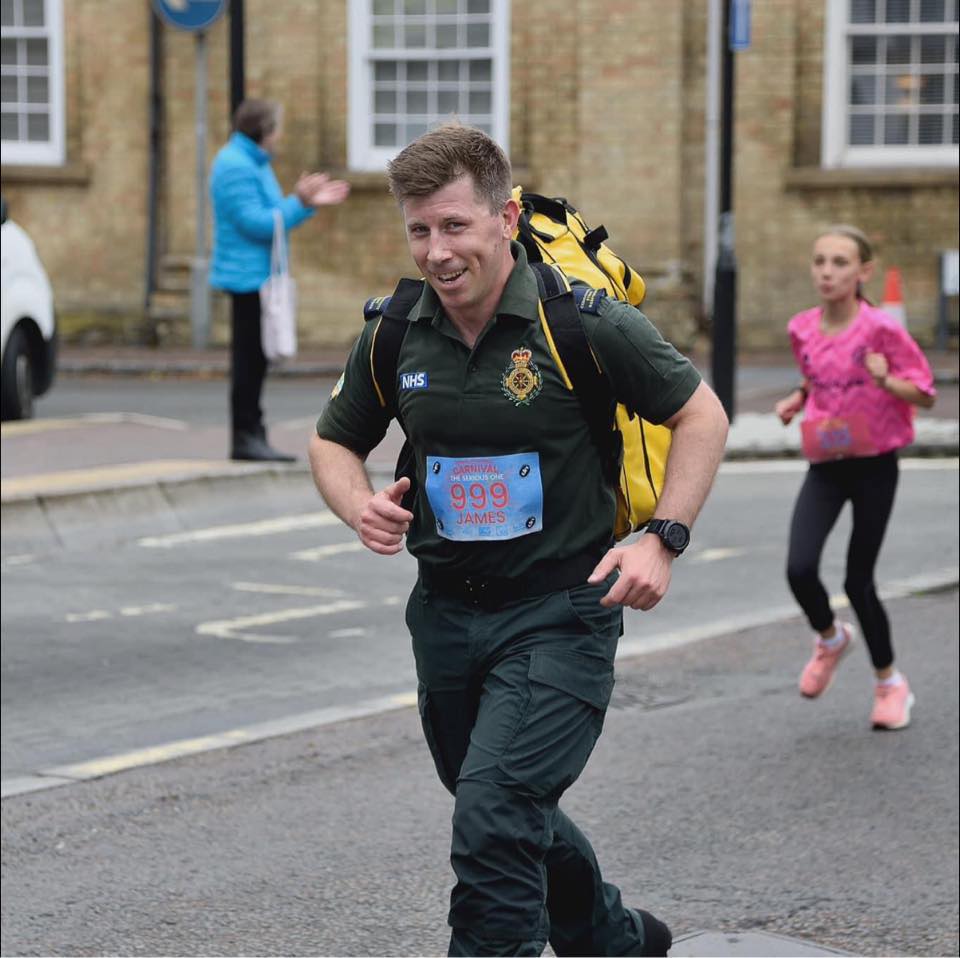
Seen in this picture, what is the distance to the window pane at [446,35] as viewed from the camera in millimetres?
23672

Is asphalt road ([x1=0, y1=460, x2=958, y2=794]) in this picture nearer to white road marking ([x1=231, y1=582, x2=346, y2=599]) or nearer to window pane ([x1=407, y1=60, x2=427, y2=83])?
white road marking ([x1=231, y1=582, x2=346, y2=599])

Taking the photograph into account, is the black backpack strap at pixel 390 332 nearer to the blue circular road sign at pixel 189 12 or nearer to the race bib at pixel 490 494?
the race bib at pixel 490 494

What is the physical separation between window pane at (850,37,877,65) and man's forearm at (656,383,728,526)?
19.8 meters

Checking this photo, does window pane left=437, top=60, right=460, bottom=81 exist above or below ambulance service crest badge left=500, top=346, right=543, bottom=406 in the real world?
above

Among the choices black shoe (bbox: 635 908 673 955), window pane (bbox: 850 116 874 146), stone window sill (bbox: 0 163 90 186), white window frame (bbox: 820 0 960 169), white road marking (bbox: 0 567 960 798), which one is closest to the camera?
black shoe (bbox: 635 908 673 955)

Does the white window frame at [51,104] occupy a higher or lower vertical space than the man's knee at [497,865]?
higher

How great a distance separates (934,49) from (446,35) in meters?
5.27

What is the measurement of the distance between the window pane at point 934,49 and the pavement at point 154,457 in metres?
3.70

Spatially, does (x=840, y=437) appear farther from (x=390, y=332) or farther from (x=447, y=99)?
(x=447, y=99)

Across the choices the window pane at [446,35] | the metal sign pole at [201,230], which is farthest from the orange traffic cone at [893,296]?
the metal sign pole at [201,230]

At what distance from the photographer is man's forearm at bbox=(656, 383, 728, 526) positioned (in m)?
4.06

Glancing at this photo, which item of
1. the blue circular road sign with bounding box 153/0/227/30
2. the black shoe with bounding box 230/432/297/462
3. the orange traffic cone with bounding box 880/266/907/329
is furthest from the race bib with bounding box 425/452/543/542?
the blue circular road sign with bounding box 153/0/227/30

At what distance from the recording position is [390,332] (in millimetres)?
4184

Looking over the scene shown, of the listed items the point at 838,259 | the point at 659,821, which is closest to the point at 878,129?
the point at 838,259
